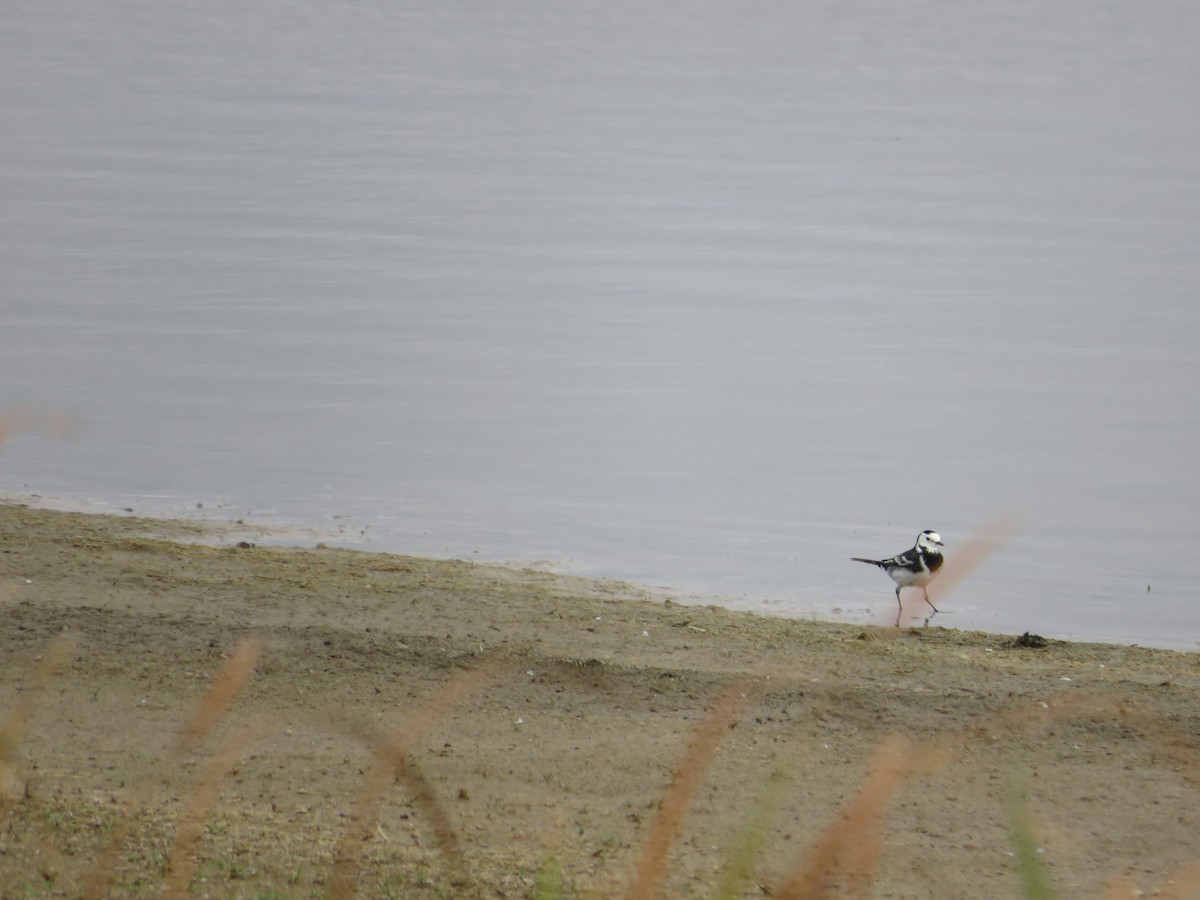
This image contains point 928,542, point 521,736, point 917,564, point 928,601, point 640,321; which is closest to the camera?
point 521,736

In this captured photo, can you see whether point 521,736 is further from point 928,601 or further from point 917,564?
point 928,601

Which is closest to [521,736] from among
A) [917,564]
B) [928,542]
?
[917,564]

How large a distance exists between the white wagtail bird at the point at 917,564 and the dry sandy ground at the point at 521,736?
42 cm

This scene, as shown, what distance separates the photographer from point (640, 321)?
Answer: 14.8 metres

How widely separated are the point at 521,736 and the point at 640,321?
29.6 feet

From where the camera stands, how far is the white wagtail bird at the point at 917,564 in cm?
866

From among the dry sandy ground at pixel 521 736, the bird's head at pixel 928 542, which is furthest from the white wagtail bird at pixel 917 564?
the dry sandy ground at pixel 521 736

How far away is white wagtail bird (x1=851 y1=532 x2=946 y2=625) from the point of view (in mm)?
8656

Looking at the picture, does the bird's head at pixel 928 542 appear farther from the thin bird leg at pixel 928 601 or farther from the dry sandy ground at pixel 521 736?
the dry sandy ground at pixel 521 736

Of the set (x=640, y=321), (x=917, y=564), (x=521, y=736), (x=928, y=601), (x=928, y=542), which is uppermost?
(x=640, y=321)

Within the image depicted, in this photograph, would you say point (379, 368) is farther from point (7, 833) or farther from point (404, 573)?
point (7, 833)

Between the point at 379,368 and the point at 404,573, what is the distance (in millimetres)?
4642

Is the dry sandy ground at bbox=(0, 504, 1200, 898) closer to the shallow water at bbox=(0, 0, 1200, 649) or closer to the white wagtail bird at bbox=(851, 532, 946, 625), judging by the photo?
the white wagtail bird at bbox=(851, 532, 946, 625)

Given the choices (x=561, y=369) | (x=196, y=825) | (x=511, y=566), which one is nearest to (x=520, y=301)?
(x=561, y=369)
